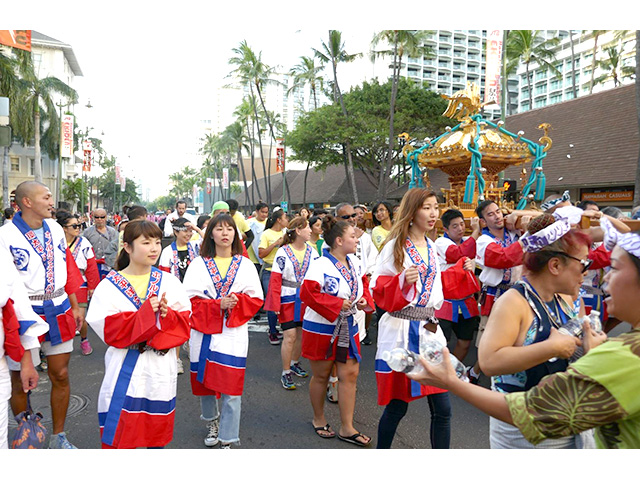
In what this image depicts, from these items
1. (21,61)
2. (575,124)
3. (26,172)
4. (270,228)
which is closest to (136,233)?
(270,228)

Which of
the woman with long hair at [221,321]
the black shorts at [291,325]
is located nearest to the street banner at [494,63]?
the black shorts at [291,325]

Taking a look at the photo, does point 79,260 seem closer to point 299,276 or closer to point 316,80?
point 299,276

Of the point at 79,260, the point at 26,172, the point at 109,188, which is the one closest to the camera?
the point at 79,260

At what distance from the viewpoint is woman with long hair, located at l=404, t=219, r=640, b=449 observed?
1346mm

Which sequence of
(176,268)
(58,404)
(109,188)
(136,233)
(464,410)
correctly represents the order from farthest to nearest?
(109,188) → (176,268) → (464,410) → (58,404) → (136,233)

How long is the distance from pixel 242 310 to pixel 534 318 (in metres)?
2.30

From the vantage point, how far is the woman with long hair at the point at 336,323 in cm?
388

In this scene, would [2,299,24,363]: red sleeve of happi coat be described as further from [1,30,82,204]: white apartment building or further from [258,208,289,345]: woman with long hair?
[1,30,82,204]: white apartment building

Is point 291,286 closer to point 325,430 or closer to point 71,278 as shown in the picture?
point 325,430

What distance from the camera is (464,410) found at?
15.2 ft

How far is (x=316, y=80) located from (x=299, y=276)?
1284 inches

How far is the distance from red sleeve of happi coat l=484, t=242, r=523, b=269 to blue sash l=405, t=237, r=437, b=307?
1464mm

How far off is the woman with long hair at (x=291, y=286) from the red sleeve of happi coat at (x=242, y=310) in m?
1.66

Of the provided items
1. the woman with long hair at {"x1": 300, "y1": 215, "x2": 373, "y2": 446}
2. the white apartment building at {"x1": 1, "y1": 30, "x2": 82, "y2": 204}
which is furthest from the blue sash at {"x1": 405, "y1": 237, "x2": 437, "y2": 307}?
the white apartment building at {"x1": 1, "y1": 30, "x2": 82, "y2": 204}
